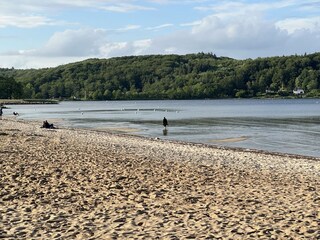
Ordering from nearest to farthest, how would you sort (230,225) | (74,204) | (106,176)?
(230,225)
(74,204)
(106,176)

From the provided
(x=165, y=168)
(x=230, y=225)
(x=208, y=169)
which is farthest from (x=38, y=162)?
(x=230, y=225)

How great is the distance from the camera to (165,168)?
20781mm

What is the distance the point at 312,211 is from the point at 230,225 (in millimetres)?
2914

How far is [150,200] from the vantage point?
1384 centimetres

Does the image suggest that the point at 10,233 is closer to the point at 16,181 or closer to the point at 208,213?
the point at 208,213

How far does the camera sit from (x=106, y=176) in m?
17.8

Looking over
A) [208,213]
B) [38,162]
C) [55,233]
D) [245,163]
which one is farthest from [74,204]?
[245,163]

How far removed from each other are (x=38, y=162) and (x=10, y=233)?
10.6m

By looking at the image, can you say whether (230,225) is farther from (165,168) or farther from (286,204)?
(165,168)

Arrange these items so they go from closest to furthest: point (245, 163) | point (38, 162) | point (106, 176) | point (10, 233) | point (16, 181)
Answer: point (10, 233)
point (16, 181)
point (106, 176)
point (38, 162)
point (245, 163)

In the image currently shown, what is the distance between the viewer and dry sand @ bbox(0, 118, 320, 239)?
10.5 m

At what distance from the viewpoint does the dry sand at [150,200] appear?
10.5m

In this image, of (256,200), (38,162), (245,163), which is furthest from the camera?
(245,163)

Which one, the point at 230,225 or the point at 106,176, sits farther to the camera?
the point at 106,176
